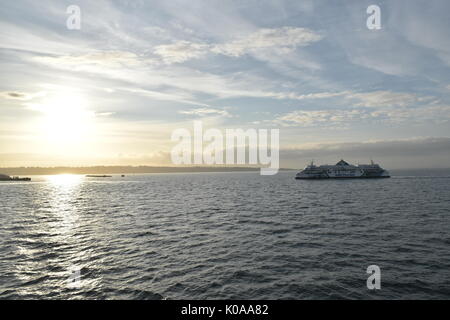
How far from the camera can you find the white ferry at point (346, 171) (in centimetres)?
18050

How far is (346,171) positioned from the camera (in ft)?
602

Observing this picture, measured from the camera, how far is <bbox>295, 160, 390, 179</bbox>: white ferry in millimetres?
180500

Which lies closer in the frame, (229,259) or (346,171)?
(229,259)

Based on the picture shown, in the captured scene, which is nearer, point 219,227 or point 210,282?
point 210,282

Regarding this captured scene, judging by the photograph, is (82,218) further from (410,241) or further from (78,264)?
(410,241)

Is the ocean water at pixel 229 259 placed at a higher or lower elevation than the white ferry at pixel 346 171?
lower

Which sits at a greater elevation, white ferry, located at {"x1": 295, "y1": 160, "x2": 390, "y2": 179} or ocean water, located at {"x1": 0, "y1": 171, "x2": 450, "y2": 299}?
white ferry, located at {"x1": 295, "y1": 160, "x2": 390, "y2": 179}

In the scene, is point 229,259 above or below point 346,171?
below

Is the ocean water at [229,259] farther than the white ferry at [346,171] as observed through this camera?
No

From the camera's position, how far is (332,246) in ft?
87.8

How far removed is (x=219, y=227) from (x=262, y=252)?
12772 mm

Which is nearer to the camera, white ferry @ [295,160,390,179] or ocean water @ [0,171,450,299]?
ocean water @ [0,171,450,299]

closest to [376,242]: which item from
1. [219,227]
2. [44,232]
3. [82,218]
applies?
[219,227]

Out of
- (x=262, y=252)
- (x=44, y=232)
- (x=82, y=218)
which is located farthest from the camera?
(x=82, y=218)
